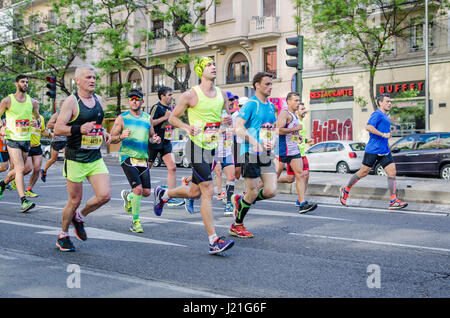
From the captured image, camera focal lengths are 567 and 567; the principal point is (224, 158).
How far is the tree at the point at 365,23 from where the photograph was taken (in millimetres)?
25906

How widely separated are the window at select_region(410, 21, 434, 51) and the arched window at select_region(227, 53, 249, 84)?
1111 centimetres

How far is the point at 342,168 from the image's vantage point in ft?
73.2

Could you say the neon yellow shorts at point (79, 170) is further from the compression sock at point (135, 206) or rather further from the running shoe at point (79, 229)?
the compression sock at point (135, 206)

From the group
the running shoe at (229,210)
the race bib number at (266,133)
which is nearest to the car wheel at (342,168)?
the running shoe at (229,210)

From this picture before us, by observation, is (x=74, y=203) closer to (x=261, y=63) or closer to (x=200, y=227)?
(x=200, y=227)

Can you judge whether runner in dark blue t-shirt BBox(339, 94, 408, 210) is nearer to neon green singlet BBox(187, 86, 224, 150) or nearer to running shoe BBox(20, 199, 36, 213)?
neon green singlet BBox(187, 86, 224, 150)

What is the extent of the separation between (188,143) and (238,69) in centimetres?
3050

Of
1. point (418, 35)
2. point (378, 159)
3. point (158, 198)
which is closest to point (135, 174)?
point (158, 198)

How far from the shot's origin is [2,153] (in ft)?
39.0

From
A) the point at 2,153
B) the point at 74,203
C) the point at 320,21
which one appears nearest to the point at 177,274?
the point at 74,203

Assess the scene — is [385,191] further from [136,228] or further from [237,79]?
[237,79]

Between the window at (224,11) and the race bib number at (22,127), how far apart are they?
1051 inches

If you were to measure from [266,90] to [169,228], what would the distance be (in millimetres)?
2294

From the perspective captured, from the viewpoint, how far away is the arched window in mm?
35719
